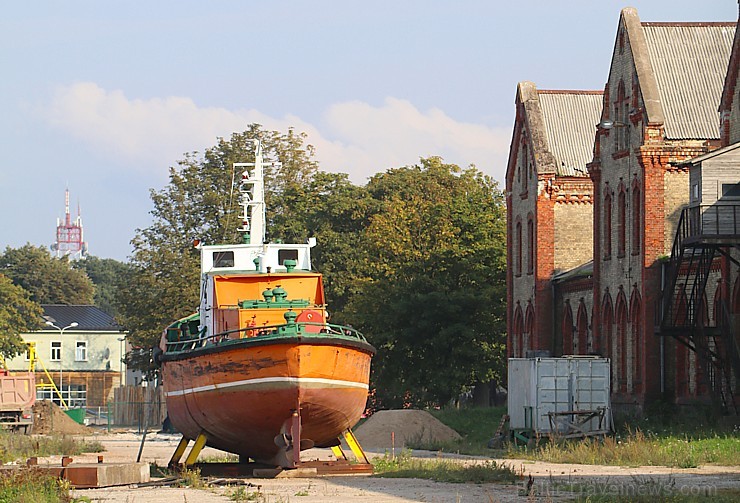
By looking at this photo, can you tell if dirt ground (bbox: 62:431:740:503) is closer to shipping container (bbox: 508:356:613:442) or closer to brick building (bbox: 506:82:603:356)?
shipping container (bbox: 508:356:613:442)

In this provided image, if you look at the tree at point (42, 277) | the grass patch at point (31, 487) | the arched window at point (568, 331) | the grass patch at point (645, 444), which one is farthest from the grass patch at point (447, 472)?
the tree at point (42, 277)

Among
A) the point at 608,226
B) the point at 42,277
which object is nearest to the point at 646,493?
the point at 608,226

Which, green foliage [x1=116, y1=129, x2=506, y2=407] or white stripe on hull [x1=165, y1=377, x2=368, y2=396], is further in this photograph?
green foliage [x1=116, y1=129, x2=506, y2=407]

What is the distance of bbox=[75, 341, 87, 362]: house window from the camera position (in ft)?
336

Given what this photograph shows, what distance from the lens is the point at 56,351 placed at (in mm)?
102000

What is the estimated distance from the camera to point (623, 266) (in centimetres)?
→ 4725

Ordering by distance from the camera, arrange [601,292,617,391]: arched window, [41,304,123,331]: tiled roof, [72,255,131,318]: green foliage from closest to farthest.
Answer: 1. [601,292,617,391]: arched window
2. [41,304,123,331]: tiled roof
3. [72,255,131,318]: green foliage

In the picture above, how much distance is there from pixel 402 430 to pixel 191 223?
31840 millimetres

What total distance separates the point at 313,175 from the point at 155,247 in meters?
9.86

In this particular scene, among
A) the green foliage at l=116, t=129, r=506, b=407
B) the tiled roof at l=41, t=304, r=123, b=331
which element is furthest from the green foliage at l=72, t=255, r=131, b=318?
the green foliage at l=116, t=129, r=506, b=407

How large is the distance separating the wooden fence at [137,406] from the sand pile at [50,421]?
861 cm

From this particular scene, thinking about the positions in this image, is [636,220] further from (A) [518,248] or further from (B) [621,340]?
(A) [518,248]

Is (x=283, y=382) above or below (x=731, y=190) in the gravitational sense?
below

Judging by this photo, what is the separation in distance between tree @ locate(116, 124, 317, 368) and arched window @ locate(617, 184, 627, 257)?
2578cm
